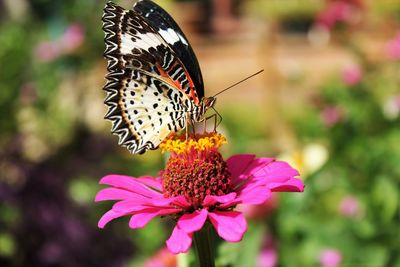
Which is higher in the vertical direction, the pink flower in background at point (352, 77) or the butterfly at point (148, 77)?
the pink flower in background at point (352, 77)

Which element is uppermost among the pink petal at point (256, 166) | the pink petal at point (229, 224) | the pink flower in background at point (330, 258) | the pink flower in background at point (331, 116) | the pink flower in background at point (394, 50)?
the pink flower in background at point (394, 50)

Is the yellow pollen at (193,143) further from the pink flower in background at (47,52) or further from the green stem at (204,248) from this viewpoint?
the pink flower in background at (47,52)

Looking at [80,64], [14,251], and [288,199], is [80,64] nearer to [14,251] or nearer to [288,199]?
[14,251]

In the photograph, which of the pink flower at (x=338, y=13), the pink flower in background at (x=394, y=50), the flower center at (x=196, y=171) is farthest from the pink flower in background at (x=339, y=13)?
the flower center at (x=196, y=171)

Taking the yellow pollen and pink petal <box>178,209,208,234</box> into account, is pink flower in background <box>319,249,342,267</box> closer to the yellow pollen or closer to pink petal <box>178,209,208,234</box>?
the yellow pollen

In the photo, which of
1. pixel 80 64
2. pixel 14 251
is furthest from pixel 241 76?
pixel 14 251
